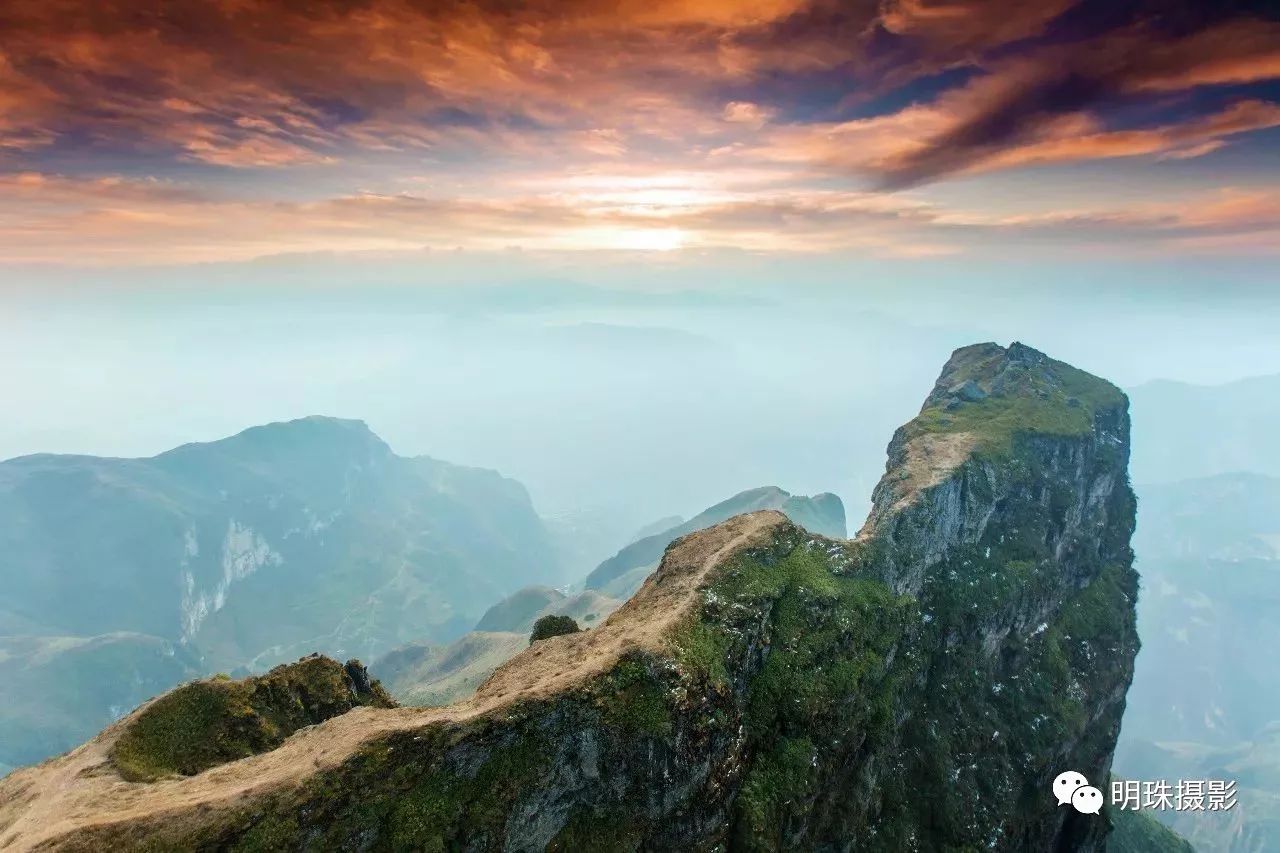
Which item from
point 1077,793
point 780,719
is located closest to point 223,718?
point 780,719

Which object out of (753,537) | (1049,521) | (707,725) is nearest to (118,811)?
(707,725)

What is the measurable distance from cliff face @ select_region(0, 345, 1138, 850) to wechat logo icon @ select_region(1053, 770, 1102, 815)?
1248 millimetres

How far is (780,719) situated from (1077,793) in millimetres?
47102

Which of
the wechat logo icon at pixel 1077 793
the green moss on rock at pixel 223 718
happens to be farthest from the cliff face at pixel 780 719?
the green moss on rock at pixel 223 718

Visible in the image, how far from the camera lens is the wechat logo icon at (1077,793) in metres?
59.8

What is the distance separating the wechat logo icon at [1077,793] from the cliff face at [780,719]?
125cm

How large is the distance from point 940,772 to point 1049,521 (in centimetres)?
4125

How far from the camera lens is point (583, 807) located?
31.8 metres

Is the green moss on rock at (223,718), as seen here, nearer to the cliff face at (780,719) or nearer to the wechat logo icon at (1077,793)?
the cliff face at (780,719)

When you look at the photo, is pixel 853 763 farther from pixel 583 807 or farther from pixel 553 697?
pixel 553 697

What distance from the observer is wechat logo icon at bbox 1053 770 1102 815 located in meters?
59.8

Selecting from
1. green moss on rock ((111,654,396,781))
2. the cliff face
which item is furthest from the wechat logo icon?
green moss on rock ((111,654,396,781))

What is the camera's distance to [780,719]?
39.9 meters

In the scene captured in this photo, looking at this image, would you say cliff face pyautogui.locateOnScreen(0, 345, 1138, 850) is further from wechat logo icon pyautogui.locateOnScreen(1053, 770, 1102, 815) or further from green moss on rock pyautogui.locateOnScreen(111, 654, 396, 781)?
green moss on rock pyautogui.locateOnScreen(111, 654, 396, 781)
